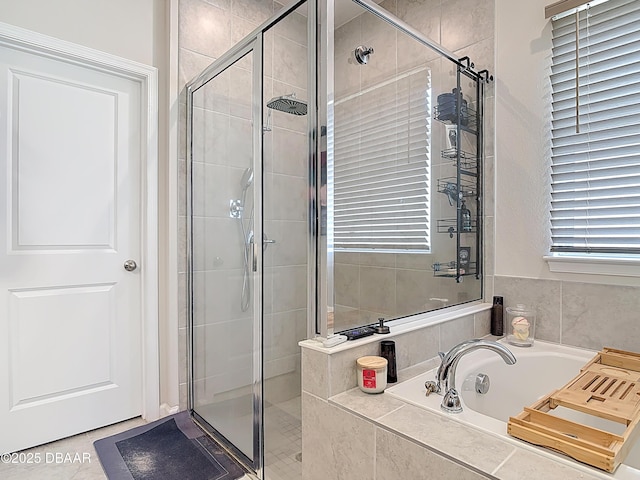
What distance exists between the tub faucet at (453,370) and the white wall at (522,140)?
1010 mm

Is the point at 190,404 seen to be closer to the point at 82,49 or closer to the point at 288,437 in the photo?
the point at 288,437

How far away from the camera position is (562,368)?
1.77m

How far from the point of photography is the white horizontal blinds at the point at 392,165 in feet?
5.82

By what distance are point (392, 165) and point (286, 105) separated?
0.63 metres

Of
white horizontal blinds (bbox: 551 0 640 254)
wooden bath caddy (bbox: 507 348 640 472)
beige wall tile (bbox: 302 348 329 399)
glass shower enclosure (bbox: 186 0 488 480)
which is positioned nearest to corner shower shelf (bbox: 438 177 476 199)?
glass shower enclosure (bbox: 186 0 488 480)

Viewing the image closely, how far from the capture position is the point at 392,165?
6.40ft

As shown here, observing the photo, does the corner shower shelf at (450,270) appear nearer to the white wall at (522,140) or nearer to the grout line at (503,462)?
the white wall at (522,140)

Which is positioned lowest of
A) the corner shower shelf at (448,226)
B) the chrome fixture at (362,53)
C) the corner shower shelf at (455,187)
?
the corner shower shelf at (448,226)

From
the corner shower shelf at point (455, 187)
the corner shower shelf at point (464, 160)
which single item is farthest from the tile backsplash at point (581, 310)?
the corner shower shelf at point (464, 160)

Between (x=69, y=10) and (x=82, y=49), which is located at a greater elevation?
(x=69, y=10)

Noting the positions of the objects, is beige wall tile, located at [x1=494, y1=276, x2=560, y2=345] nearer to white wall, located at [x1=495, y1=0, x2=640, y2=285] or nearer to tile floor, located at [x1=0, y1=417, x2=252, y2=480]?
white wall, located at [x1=495, y1=0, x2=640, y2=285]

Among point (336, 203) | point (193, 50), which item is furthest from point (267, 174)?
point (193, 50)

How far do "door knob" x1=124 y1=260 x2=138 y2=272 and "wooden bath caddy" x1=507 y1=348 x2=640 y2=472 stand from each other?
2037 mm

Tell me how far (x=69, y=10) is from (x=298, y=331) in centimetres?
205
